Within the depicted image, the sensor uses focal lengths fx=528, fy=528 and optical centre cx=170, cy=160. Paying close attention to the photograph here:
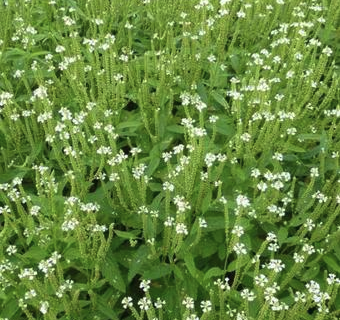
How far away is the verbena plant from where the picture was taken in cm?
317

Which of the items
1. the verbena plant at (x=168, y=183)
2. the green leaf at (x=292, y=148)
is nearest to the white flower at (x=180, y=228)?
the verbena plant at (x=168, y=183)

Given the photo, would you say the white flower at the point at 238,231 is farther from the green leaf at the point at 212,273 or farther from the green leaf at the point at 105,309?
the green leaf at the point at 105,309

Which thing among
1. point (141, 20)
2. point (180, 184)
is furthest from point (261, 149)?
point (141, 20)

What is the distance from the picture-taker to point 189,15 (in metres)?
5.06

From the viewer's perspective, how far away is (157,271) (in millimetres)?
3375

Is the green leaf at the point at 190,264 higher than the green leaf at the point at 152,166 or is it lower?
lower

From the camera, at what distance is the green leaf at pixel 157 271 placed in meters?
3.34

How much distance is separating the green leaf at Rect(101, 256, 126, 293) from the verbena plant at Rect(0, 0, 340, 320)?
11mm

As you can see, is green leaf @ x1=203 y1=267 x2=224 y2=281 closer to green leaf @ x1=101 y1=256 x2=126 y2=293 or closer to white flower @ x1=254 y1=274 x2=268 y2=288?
white flower @ x1=254 y1=274 x2=268 y2=288

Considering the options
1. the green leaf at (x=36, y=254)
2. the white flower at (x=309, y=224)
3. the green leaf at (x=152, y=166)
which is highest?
the green leaf at (x=152, y=166)

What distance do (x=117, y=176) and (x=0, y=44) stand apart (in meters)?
2.15

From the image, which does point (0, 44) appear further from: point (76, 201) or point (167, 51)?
point (76, 201)

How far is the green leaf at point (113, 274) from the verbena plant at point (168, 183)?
11 mm

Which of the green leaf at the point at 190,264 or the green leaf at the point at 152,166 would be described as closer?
the green leaf at the point at 190,264
